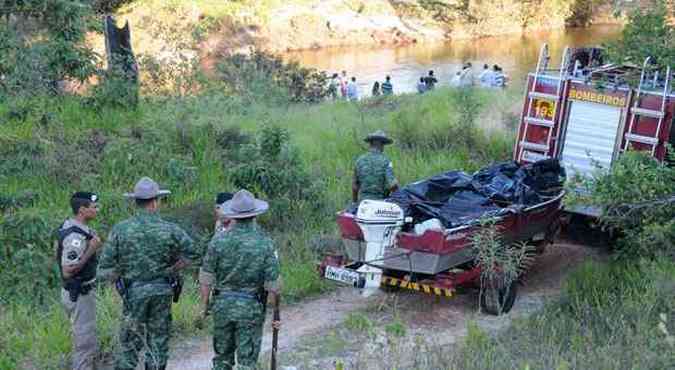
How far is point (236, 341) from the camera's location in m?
6.14

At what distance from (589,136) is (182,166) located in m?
5.60

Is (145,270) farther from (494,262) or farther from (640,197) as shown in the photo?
(640,197)

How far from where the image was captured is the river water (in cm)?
3480

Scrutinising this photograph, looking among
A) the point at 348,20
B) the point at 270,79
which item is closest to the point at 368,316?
the point at 270,79

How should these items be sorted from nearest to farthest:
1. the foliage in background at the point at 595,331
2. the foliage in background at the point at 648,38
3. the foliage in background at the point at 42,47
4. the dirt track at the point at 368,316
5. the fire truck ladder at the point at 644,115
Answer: the foliage in background at the point at 595,331, the dirt track at the point at 368,316, the foliage in background at the point at 648,38, the fire truck ladder at the point at 644,115, the foliage in background at the point at 42,47

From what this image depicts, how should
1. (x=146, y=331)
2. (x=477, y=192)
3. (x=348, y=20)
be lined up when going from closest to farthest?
(x=146, y=331) → (x=477, y=192) → (x=348, y=20)

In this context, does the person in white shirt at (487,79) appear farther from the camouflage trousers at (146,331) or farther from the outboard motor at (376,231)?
the camouflage trousers at (146,331)

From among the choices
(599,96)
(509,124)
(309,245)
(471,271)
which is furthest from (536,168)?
(509,124)

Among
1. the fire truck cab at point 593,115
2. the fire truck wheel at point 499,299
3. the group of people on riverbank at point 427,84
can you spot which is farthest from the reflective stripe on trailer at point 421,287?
the group of people on riverbank at point 427,84

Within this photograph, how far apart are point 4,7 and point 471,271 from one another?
9.16 meters

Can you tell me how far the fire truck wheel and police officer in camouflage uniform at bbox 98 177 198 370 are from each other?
11.2 feet

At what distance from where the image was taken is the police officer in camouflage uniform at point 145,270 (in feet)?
20.5

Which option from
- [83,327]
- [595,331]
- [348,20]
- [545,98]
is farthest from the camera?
[348,20]

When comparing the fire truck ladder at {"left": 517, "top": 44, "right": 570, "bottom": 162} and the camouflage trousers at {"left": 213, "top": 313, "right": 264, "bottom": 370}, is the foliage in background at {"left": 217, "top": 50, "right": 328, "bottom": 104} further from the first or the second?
the camouflage trousers at {"left": 213, "top": 313, "right": 264, "bottom": 370}
